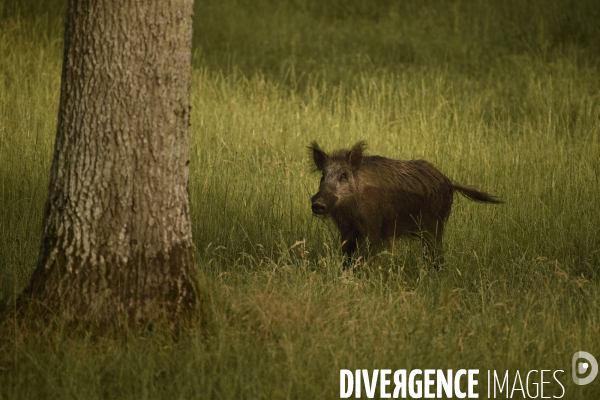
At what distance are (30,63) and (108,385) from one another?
290 inches

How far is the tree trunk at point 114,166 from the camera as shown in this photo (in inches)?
148

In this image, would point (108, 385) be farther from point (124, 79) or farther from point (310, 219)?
point (310, 219)

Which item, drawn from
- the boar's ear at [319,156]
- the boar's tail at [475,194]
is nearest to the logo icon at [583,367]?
the boar's tail at [475,194]

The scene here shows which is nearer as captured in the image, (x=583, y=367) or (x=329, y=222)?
(x=583, y=367)

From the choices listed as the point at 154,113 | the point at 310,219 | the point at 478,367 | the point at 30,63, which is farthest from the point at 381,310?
the point at 30,63

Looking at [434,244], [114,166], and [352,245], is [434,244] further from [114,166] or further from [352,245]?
[114,166]

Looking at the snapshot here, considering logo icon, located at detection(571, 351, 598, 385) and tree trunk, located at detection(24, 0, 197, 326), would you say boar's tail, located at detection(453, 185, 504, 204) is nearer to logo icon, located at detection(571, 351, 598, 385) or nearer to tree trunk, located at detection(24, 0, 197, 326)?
logo icon, located at detection(571, 351, 598, 385)

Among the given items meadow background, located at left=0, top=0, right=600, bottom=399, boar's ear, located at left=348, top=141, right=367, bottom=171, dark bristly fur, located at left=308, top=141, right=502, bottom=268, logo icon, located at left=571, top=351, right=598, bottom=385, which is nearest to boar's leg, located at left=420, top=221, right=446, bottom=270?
dark bristly fur, located at left=308, top=141, right=502, bottom=268

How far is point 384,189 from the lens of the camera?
5.59m

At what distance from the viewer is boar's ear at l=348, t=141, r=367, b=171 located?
535cm

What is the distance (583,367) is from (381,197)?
219 cm

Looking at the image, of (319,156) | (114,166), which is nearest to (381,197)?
(319,156)

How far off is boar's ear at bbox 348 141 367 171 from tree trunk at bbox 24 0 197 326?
182 cm

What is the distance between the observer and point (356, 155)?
5.37m
